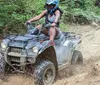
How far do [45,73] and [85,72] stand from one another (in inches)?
54.9

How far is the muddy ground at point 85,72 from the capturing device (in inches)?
240

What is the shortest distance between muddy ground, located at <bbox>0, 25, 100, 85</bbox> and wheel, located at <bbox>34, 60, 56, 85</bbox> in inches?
7.2

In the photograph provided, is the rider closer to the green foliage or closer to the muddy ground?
the muddy ground

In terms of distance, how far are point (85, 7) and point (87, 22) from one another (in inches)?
71.4

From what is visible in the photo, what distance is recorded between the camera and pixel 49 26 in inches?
261

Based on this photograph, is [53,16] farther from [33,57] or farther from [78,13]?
[78,13]

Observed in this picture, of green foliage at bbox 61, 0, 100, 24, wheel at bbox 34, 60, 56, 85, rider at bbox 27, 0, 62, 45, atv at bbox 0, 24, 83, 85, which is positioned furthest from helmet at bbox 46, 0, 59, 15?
green foliage at bbox 61, 0, 100, 24

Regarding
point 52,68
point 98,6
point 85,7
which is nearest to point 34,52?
point 52,68

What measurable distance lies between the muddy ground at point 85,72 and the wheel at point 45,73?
18 cm

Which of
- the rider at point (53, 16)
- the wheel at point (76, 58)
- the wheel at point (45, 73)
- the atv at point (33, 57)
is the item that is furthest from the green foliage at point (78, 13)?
the wheel at point (45, 73)

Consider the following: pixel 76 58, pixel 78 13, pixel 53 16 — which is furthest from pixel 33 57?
pixel 78 13

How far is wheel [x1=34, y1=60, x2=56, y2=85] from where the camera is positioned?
580 cm

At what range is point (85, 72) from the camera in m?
7.07

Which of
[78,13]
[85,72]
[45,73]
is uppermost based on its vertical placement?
[78,13]
